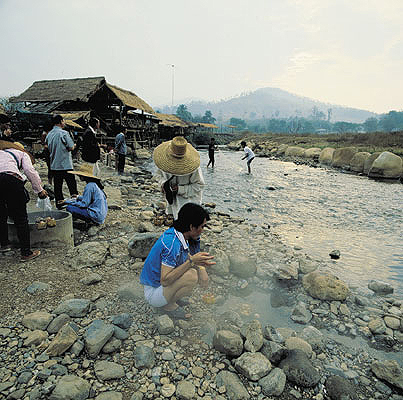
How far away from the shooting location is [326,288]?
3.33 meters

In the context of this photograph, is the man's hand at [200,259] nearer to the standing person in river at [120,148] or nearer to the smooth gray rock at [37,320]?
the smooth gray rock at [37,320]

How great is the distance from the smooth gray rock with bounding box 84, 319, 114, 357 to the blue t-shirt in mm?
514

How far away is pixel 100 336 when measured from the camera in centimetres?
227

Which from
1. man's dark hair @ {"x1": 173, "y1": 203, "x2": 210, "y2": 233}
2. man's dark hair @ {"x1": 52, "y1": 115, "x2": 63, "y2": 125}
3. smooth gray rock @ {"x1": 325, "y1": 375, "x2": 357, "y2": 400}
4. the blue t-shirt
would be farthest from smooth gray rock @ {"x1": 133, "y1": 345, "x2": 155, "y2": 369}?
man's dark hair @ {"x1": 52, "y1": 115, "x2": 63, "y2": 125}

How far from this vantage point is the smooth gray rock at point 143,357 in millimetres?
2146

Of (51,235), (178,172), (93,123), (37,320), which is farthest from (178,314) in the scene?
(93,123)

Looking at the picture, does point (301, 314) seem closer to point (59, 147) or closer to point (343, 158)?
point (59, 147)

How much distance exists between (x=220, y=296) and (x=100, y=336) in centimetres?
149

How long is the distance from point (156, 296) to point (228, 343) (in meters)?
0.78

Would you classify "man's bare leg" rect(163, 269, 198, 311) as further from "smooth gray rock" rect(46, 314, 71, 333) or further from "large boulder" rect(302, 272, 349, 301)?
"large boulder" rect(302, 272, 349, 301)

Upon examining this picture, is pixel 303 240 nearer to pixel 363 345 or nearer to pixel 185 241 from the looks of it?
pixel 363 345

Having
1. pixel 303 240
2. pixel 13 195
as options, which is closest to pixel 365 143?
pixel 303 240

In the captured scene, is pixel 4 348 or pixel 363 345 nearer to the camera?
pixel 4 348

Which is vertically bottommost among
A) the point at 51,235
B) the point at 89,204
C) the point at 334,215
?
the point at 334,215
